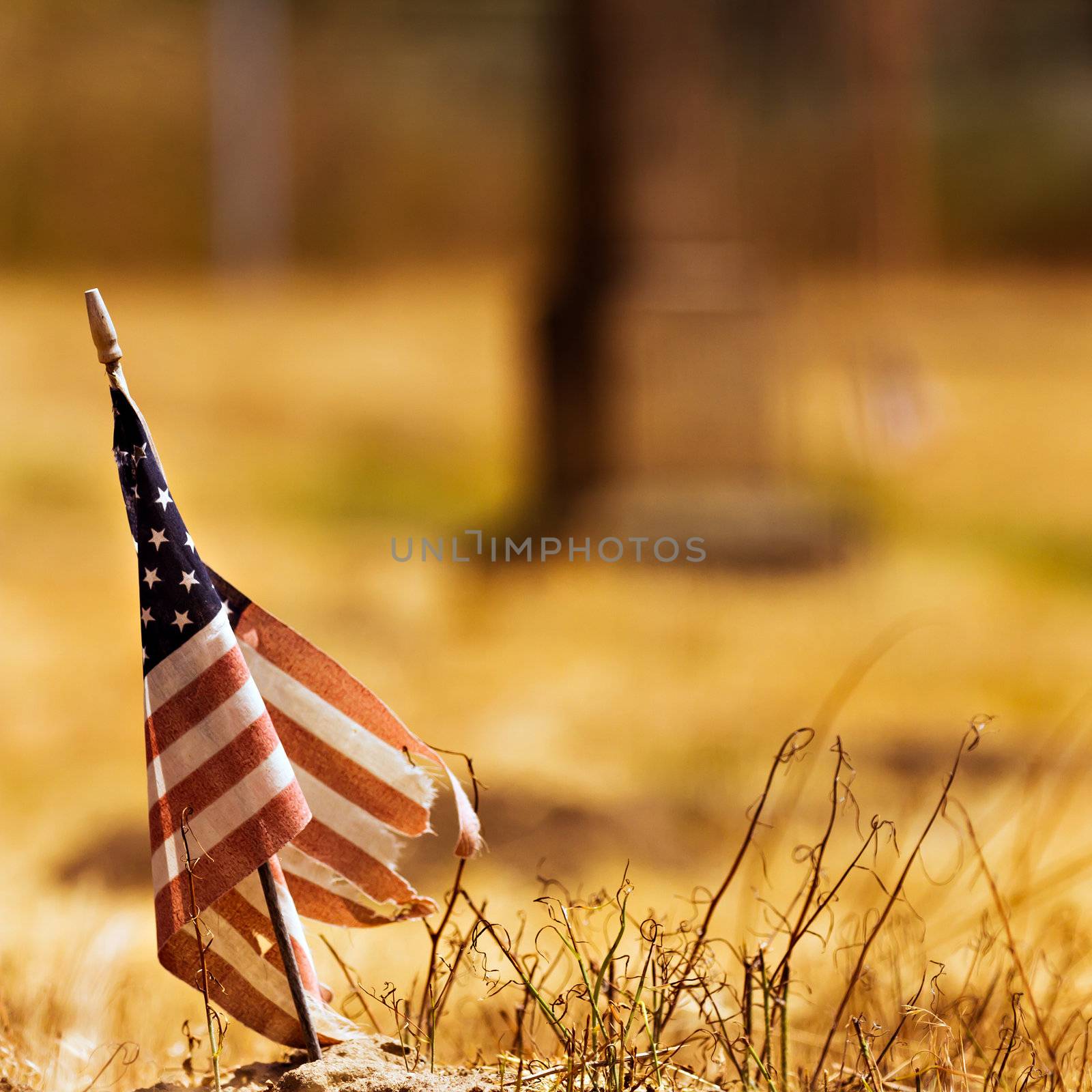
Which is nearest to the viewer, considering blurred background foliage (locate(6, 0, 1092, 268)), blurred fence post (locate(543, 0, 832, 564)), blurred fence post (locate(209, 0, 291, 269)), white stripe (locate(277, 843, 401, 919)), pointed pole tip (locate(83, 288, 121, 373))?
pointed pole tip (locate(83, 288, 121, 373))

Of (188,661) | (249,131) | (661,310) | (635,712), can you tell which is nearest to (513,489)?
(661,310)

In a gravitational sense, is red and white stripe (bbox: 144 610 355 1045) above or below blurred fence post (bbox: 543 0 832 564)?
below

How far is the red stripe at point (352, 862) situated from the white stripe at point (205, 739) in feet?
0.77

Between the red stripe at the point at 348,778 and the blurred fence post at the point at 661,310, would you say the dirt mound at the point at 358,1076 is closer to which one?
the red stripe at the point at 348,778

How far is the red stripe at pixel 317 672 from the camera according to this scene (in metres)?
1.79

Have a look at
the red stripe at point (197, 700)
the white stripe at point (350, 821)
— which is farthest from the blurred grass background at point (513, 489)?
the red stripe at point (197, 700)

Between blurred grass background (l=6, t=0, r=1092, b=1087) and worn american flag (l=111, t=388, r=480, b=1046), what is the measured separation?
42cm

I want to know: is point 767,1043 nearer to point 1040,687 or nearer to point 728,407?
point 1040,687

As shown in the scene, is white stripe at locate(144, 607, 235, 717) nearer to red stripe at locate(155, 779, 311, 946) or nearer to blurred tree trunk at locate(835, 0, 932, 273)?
red stripe at locate(155, 779, 311, 946)

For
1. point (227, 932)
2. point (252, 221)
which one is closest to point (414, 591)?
point (227, 932)

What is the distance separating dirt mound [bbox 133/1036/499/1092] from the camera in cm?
169

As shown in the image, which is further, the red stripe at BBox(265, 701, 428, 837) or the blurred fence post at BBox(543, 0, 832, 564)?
the blurred fence post at BBox(543, 0, 832, 564)

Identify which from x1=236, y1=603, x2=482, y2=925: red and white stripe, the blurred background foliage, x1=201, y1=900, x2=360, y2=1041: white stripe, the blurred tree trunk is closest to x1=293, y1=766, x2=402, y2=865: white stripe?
x1=236, y1=603, x2=482, y2=925: red and white stripe

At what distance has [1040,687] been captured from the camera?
16.9ft
